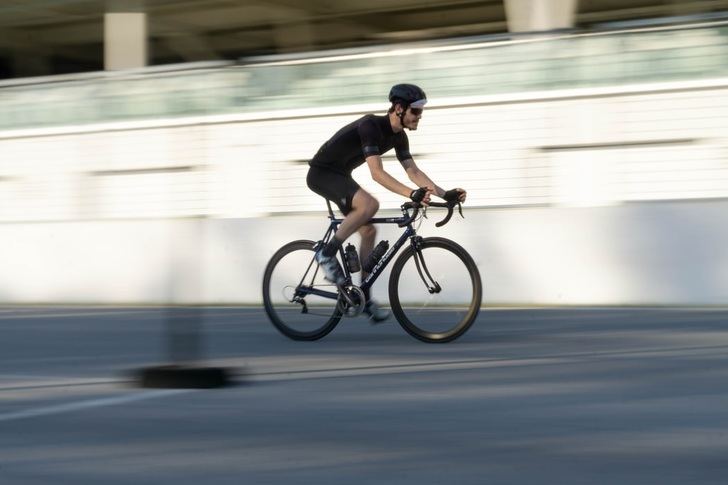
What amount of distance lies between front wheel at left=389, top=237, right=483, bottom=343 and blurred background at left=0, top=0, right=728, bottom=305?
8.11 ft

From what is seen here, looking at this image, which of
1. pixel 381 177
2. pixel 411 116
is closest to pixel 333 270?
pixel 381 177

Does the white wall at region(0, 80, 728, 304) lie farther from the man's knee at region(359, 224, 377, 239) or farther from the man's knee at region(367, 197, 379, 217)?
the man's knee at region(367, 197, 379, 217)

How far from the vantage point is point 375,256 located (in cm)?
941

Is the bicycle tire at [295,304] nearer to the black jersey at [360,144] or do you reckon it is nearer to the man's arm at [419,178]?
the black jersey at [360,144]

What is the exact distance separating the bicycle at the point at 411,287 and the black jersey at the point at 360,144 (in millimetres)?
434

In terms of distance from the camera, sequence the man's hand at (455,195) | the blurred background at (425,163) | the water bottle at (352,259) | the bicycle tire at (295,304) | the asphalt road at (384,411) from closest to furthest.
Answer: the asphalt road at (384,411) < the man's hand at (455,195) < the water bottle at (352,259) < the bicycle tire at (295,304) < the blurred background at (425,163)

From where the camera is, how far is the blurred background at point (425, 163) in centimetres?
1366

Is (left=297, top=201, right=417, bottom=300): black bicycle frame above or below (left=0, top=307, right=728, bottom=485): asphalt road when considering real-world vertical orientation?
above

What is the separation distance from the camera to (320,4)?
32.8 m

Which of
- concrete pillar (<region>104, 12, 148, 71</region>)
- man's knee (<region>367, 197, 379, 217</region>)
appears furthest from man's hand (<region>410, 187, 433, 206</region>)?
concrete pillar (<region>104, 12, 148, 71</region>)

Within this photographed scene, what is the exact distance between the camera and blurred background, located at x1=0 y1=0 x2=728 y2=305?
13656 millimetres

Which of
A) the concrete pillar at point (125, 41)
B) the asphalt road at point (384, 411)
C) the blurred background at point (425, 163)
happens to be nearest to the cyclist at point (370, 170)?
the asphalt road at point (384, 411)

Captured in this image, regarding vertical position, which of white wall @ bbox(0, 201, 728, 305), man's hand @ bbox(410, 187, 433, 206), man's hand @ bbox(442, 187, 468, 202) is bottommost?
man's hand @ bbox(442, 187, 468, 202)

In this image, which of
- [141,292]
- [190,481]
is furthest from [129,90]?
[190,481]
